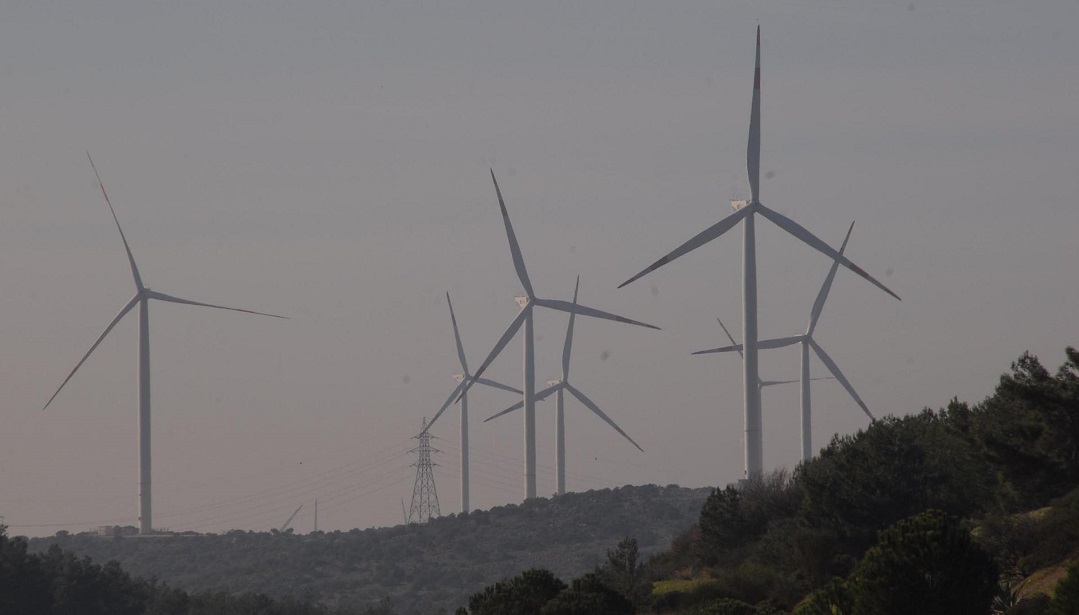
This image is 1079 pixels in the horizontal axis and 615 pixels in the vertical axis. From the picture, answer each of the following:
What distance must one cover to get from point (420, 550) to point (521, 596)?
108197 mm

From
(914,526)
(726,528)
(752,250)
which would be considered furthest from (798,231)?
(914,526)

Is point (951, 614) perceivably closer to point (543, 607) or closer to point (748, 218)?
point (543, 607)

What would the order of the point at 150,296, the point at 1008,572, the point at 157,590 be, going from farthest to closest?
the point at 150,296
the point at 157,590
the point at 1008,572

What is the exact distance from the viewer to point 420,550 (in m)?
153

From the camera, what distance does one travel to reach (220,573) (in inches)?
5979

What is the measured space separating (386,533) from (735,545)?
10339cm

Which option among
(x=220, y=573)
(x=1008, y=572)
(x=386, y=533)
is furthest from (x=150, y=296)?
(x=1008, y=572)

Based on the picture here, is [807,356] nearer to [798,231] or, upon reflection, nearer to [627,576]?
[798,231]

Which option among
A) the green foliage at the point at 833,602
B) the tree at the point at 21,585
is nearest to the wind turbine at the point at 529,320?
the tree at the point at 21,585

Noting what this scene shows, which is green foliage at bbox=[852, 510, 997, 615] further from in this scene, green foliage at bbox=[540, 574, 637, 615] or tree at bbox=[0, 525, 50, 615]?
tree at bbox=[0, 525, 50, 615]

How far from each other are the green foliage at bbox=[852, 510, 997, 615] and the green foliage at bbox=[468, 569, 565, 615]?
12784mm

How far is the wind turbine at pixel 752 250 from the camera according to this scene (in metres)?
95.1

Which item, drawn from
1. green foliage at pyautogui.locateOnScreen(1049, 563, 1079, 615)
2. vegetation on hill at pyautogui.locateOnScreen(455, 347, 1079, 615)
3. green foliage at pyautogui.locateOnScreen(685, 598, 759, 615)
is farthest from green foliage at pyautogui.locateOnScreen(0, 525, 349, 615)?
green foliage at pyautogui.locateOnScreen(1049, 563, 1079, 615)

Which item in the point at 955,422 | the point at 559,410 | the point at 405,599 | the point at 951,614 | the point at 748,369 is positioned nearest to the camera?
the point at 951,614
